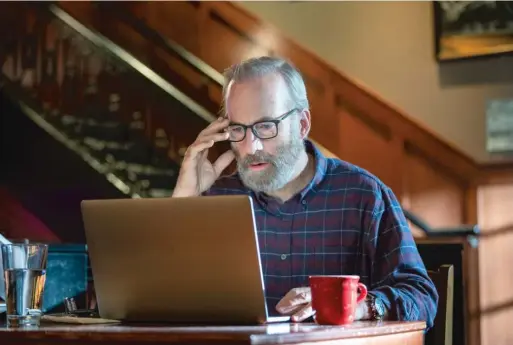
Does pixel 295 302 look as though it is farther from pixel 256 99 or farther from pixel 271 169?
pixel 256 99

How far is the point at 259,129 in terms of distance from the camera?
6.06 feet

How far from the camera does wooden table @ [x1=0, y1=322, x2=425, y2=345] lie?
1.02 m

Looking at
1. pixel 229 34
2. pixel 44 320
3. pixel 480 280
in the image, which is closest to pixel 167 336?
pixel 44 320

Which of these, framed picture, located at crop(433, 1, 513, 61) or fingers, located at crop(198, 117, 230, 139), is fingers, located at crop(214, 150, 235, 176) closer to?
fingers, located at crop(198, 117, 230, 139)

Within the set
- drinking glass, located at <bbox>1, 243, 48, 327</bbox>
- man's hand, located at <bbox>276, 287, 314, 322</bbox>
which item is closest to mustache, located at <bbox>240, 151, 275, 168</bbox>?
man's hand, located at <bbox>276, 287, 314, 322</bbox>

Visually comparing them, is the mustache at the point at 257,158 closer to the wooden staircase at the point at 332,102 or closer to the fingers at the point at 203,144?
the fingers at the point at 203,144

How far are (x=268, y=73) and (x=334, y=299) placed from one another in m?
0.79

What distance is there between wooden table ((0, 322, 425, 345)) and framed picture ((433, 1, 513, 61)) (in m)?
2.39

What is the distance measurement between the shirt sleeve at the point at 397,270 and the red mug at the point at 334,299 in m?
0.23

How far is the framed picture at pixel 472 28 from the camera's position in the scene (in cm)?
334

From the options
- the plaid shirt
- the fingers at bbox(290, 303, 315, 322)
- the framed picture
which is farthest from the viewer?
the framed picture

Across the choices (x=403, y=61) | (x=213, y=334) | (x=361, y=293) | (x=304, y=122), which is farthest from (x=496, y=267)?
(x=213, y=334)

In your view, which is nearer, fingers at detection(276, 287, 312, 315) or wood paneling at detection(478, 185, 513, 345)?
fingers at detection(276, 287, 312, 315)

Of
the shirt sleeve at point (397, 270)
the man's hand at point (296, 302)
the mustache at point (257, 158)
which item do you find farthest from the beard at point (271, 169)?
the man's hand at point (296, 302)
